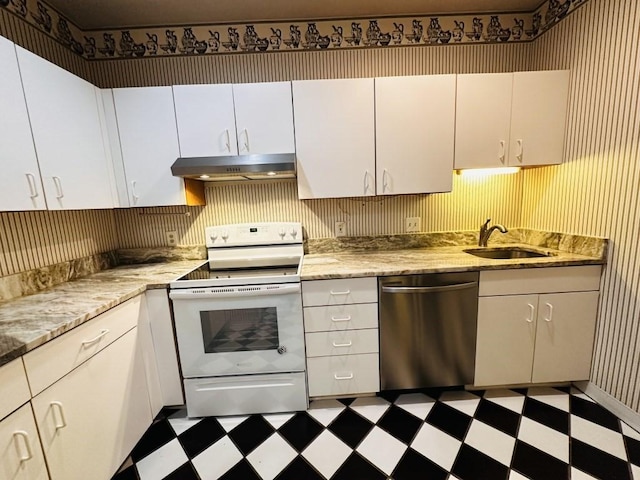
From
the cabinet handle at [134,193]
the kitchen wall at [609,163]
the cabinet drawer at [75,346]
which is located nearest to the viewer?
the cabinet drawer at [75,346]

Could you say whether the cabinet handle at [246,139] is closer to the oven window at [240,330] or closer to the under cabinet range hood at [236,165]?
the under cabinet range hood at [236,165]

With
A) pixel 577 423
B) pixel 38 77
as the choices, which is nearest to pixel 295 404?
pixel 577 423

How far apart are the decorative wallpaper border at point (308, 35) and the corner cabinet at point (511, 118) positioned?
52cm

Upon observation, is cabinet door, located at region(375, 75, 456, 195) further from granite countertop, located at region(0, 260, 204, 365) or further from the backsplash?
granite countertop, located at region(0, 260, 204, 365)

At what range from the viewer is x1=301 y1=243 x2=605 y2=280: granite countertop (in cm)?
158

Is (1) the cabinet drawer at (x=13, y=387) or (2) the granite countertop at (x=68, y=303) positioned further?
(2) the granite countertop at (x=68, y=303)

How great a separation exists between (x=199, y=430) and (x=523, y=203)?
2.75 meters

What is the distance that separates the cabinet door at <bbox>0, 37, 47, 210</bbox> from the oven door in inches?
30.1

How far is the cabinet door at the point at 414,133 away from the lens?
171 cm

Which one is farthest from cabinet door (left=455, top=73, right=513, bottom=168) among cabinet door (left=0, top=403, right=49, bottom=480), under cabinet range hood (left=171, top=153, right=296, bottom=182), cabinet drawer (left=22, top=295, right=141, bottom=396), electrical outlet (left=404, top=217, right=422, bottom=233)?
cabinet door (left=0, top=403, right=49, bottom=480)

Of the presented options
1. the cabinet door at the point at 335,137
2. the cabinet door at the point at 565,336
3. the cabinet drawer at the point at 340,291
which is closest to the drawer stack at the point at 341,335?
the cabinet drawer at the point at 340,291

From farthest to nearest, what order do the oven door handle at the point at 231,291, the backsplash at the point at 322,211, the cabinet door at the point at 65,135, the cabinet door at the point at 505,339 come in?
the backsplash at the point at 322,211 < the cabinet door at the point at 505,339 < the oven door handle at the point at 231,291 < the cabinet door at the point at 65,135

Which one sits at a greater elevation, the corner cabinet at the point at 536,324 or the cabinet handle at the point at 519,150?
the cabinet handle at the point at 519,150

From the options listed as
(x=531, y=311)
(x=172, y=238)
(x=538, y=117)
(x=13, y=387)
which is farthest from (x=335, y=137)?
(x=13, y=387)
